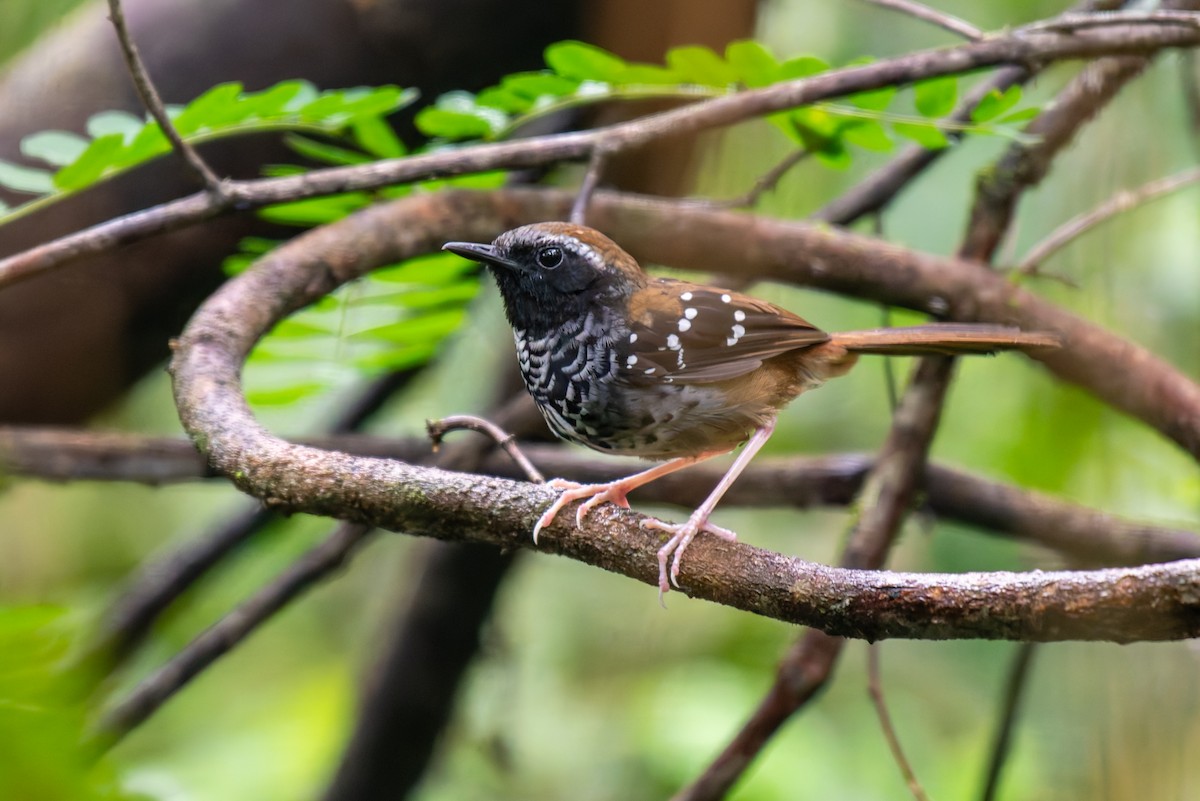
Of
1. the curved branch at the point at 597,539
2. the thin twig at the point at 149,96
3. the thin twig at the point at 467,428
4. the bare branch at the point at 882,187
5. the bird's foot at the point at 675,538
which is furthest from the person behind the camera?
the bare branch at the point at 882,187

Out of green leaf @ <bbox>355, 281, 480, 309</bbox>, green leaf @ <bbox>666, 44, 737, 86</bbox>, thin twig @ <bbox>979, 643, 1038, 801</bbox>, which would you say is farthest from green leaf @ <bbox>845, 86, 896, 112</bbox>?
thin twig @ <bbox>979, 643, 1038, 801</bbox>

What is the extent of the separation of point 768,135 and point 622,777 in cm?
306

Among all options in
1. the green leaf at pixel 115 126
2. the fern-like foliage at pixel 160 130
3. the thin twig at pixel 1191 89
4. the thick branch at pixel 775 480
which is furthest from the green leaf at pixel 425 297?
the thin twig at pixel 1191 89

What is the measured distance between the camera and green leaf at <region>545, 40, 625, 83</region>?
2.68 metres

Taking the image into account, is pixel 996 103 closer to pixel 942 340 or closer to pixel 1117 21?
pixel 1117 21

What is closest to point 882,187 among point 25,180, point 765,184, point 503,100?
point 765,184

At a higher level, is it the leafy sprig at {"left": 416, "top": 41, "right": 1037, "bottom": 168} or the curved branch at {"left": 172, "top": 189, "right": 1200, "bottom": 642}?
the leafy sprig at {"left": 416, "top": 41, "right": 1037, "bottom": 168}

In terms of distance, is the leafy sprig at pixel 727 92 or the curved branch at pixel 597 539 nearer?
the curved branch at pixel 597 539

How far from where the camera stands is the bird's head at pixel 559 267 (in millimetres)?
2500

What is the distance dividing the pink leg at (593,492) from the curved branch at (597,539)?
0.07 ft

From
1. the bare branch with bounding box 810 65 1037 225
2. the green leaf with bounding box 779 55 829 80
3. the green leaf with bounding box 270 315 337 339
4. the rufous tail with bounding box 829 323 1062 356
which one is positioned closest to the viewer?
the rufous tail with bounding box 829 323 1062 356

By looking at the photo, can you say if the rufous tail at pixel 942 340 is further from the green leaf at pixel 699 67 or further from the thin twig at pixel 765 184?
the green leaf at pixel 699 67

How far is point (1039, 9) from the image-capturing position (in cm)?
473

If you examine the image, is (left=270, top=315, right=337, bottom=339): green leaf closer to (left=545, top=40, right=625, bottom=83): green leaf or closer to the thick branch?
the thick branch
